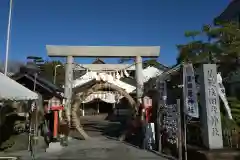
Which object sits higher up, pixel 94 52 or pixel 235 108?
pixel 94 52

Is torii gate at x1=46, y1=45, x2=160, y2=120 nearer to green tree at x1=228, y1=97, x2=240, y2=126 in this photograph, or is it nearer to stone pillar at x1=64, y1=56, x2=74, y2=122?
stone pillar at x1=64, y1=56, x2=74, y2=122

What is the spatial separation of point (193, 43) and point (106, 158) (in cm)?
1057

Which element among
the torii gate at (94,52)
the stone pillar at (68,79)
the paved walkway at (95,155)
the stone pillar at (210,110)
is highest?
the torii gate at (94,52)

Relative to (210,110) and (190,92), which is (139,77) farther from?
(210,110)

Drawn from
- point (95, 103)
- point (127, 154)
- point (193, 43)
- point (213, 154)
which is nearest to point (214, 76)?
point (213, 154)

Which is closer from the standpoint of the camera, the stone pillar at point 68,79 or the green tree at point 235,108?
the green tree at point 235,108

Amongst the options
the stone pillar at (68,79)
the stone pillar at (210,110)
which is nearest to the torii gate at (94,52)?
the stone pillar at (68,79)

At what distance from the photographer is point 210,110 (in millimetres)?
9234

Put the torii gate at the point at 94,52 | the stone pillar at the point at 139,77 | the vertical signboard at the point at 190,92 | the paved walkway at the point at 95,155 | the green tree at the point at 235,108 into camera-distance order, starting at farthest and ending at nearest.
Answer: the stone pillar at the point at 139,77
the torii gate at the point at 94,52
the green tree at the point at 235,108
the paved walkway at the point at 95,155
the vertical signboard at the point at 190,92

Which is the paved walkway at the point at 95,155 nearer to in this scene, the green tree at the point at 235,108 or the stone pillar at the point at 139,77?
the green tree at the point at 235,108

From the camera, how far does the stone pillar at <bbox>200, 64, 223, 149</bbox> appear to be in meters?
8.98

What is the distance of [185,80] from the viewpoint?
9953 mm

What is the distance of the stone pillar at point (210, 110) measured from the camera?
8.98 metres

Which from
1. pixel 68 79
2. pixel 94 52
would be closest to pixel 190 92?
pixel 94 52
